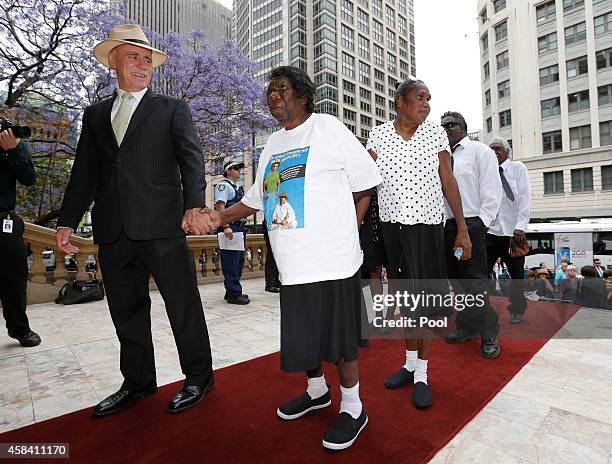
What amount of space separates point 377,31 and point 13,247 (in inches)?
2873

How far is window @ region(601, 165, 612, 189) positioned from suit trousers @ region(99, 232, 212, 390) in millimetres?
30924

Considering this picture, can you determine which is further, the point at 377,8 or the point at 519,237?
the point at 377,8

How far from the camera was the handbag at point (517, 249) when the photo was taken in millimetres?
3746

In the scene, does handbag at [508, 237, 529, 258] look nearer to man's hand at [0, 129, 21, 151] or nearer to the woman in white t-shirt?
the woman in white t-shirt

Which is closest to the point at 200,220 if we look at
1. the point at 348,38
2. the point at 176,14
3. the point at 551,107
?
the point at 551,107

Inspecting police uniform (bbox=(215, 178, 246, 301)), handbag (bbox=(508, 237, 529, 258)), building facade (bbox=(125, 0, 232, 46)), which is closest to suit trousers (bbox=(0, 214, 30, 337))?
police uniform (bbox=(215, 178, 246, 301))

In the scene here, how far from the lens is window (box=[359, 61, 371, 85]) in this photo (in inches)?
2329

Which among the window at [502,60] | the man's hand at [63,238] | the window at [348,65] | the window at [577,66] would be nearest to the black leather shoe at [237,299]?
the man's hand at [63,238]

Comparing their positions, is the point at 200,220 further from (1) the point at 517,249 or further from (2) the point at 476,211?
(1) the point at 517,249

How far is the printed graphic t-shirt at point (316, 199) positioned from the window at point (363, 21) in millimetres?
68617

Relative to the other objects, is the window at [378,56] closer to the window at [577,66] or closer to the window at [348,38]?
the window at [348,38]

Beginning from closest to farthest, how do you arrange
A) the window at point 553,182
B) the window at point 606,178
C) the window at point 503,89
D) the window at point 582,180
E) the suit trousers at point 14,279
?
the suit trousers at point 14,279, the window at point 606,178, the window at point 582,180, the window at point 553,182, the window at point 503,89

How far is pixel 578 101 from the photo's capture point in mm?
26219

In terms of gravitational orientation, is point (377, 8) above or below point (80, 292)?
above
